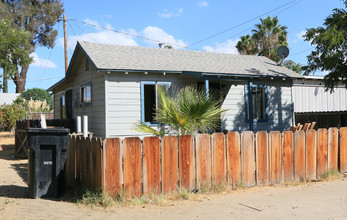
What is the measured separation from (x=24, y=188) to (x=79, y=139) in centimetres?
169

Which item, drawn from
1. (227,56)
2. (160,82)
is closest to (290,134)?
(160,82)

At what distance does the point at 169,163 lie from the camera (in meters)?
5.54

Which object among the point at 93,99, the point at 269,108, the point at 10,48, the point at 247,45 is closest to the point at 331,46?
the point at 269,108

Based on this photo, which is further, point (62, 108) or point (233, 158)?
point (62, 108)

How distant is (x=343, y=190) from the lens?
590 centimetres

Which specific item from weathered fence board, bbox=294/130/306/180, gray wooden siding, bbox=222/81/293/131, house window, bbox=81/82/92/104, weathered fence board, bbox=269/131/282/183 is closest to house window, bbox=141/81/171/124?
house window, bbox=81/82/92/104

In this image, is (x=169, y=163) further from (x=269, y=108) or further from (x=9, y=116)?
(x=9, y=116)

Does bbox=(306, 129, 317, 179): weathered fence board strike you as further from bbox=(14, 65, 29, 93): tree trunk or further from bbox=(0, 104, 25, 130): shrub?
bbox=(14, 65, 29, 93): tree trunk

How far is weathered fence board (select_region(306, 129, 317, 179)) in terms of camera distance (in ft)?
22.3

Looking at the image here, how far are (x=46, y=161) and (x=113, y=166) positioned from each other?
1.38 meters

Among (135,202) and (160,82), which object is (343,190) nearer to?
(135,202)

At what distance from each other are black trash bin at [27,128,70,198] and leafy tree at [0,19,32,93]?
53.7ft

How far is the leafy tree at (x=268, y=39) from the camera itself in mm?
30062

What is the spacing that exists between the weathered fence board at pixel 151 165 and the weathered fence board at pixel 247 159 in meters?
1.80
